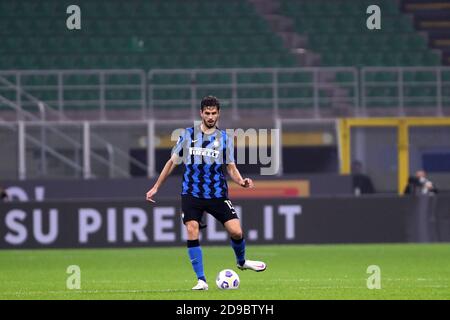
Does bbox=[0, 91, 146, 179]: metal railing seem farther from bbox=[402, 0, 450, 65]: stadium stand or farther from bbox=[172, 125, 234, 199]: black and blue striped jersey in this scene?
bbox=[172, 125, 234, 199]: black and blue striped jersey

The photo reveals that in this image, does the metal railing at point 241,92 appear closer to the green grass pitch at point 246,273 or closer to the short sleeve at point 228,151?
the green grass pitch at point 246,273

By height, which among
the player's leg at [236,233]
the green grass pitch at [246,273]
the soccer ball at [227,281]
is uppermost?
the player's leg at [236,233]

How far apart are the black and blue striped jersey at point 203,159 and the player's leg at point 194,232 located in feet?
0.40

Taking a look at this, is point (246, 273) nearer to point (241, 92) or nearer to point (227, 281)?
point (227, 281)

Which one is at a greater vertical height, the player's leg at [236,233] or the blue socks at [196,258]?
the player's leg at [236,233]

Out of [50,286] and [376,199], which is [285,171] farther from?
[50,286]

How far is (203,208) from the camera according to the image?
12.7 meters

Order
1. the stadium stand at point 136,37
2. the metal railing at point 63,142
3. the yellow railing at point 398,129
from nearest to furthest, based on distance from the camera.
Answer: the metal railing at point 63,142, the yellow railing at point 398,129, the stadium stand at point 136,37

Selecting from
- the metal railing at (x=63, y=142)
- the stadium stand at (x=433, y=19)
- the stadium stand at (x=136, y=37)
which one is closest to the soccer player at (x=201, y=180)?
the metal railing at (x=63, y=142)

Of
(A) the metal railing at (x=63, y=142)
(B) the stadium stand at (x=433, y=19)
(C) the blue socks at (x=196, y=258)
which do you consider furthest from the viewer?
(B) the stadium stand at (x=433, y=19)

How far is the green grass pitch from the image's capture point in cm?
1206

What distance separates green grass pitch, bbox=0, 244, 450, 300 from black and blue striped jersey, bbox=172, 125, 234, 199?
107 cm

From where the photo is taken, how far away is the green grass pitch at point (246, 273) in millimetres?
12062

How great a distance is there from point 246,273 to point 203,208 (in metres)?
3.43
